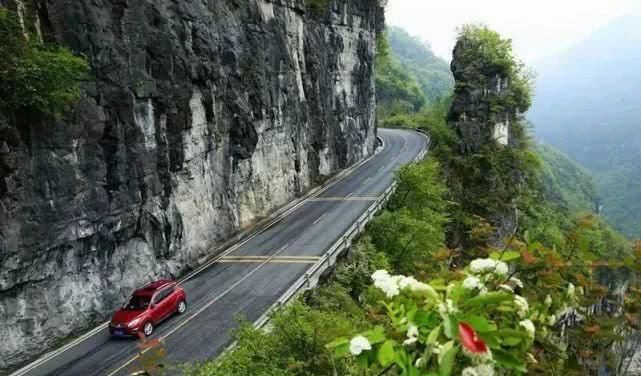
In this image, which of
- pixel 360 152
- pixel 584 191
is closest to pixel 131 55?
pixel 360 152

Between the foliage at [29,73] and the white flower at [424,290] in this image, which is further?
the foliage at [29,73]

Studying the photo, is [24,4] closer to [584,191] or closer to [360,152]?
[360,152]

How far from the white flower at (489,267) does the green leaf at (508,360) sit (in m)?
0.78

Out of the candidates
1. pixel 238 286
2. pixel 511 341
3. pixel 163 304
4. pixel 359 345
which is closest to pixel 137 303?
pixel 163 304

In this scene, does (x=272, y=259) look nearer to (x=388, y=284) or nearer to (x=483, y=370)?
(x=388, y=284)

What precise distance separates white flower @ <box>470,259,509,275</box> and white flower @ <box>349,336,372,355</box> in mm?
1053

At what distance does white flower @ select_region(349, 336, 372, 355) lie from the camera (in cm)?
361

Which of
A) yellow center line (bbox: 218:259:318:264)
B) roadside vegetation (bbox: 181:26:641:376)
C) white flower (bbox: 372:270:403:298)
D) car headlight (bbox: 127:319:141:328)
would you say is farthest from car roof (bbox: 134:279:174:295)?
white flower (bbox: 372:270:403:298)

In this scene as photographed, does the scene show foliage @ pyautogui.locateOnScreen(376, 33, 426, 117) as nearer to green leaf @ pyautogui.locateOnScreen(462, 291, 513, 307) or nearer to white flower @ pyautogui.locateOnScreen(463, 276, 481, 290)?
white flower @ pyautogui.locateOnScreen(463, 276, 481, 290)

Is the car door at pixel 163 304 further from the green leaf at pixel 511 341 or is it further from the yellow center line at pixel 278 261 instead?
the green leaf at pixel 511 341

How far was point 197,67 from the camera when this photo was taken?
29891 millimetres

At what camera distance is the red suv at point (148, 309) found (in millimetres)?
21005

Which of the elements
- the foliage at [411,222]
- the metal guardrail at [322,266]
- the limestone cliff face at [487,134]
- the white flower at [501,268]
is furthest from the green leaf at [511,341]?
the limestone cliff face at [487,134]

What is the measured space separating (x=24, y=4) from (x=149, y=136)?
25.6ft
